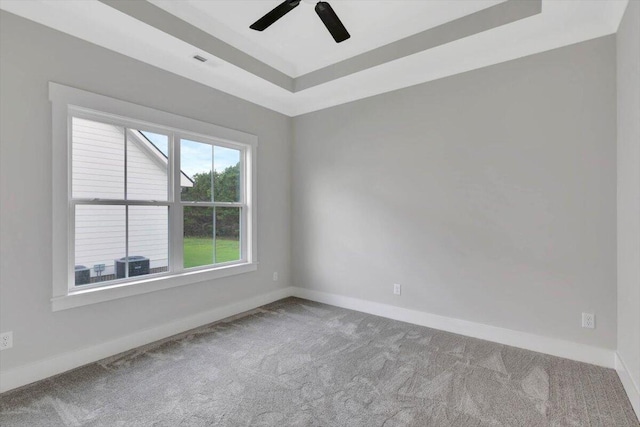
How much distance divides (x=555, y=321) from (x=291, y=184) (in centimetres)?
341

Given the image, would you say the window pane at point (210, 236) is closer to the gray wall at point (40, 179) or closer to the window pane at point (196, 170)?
the window pane at point (196, 170)

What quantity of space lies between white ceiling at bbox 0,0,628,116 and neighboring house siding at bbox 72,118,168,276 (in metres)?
0.78

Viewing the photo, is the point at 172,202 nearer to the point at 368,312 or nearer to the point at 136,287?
the point at 136,287

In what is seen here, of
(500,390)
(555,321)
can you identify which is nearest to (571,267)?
(555,321)

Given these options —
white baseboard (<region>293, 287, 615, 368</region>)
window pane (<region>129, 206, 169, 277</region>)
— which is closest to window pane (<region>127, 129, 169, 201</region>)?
window pane (<region>129, 206, 169, 277</region>)

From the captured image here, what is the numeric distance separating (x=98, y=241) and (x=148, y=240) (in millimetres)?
416

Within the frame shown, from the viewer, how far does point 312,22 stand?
2830 mm

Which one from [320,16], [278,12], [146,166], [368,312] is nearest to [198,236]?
[146,166]

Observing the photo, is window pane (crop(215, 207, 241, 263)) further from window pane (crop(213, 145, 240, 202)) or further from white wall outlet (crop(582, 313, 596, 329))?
white wall outlet (crop(582, 313, 596, 329))

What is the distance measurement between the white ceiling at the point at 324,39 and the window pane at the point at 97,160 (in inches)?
28.0

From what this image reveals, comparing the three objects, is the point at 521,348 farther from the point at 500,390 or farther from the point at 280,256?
the point at 280,256

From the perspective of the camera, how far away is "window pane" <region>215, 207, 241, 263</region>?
11.8 ft

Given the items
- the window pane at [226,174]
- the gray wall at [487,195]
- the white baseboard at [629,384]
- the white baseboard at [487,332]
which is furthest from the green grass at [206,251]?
the white baseboard at [629,384]

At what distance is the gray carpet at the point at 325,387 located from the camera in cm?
181
